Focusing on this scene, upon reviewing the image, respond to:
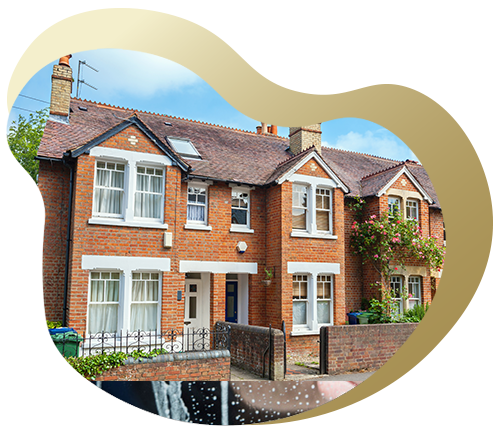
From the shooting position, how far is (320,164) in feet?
53.1

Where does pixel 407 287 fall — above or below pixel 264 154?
below

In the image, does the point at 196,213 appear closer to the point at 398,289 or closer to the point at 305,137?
the point at 305,137

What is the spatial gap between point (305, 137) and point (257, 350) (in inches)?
348

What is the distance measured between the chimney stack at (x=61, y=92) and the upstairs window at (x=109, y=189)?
2476 millimetres

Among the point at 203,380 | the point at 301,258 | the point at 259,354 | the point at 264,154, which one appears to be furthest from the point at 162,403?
the point at 264,154

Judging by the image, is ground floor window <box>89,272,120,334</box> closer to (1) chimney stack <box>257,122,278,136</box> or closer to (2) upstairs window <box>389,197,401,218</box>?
(1) chimney stack <box>257,122,278,136</box>

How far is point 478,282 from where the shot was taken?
8.37 metres

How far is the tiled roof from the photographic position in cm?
1335

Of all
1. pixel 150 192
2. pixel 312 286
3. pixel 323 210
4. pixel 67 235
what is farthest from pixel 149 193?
pixel 312 286

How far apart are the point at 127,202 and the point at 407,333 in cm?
910

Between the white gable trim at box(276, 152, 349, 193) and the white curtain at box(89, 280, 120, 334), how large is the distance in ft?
21.1

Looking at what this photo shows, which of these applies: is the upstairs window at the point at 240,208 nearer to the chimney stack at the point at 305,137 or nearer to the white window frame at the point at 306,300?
the white window frame at the point at 306,300

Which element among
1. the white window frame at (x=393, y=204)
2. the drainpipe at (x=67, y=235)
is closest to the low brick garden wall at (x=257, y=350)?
the drainpipe at (x=67, y=235)

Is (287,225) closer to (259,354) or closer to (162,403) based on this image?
(259,354)
